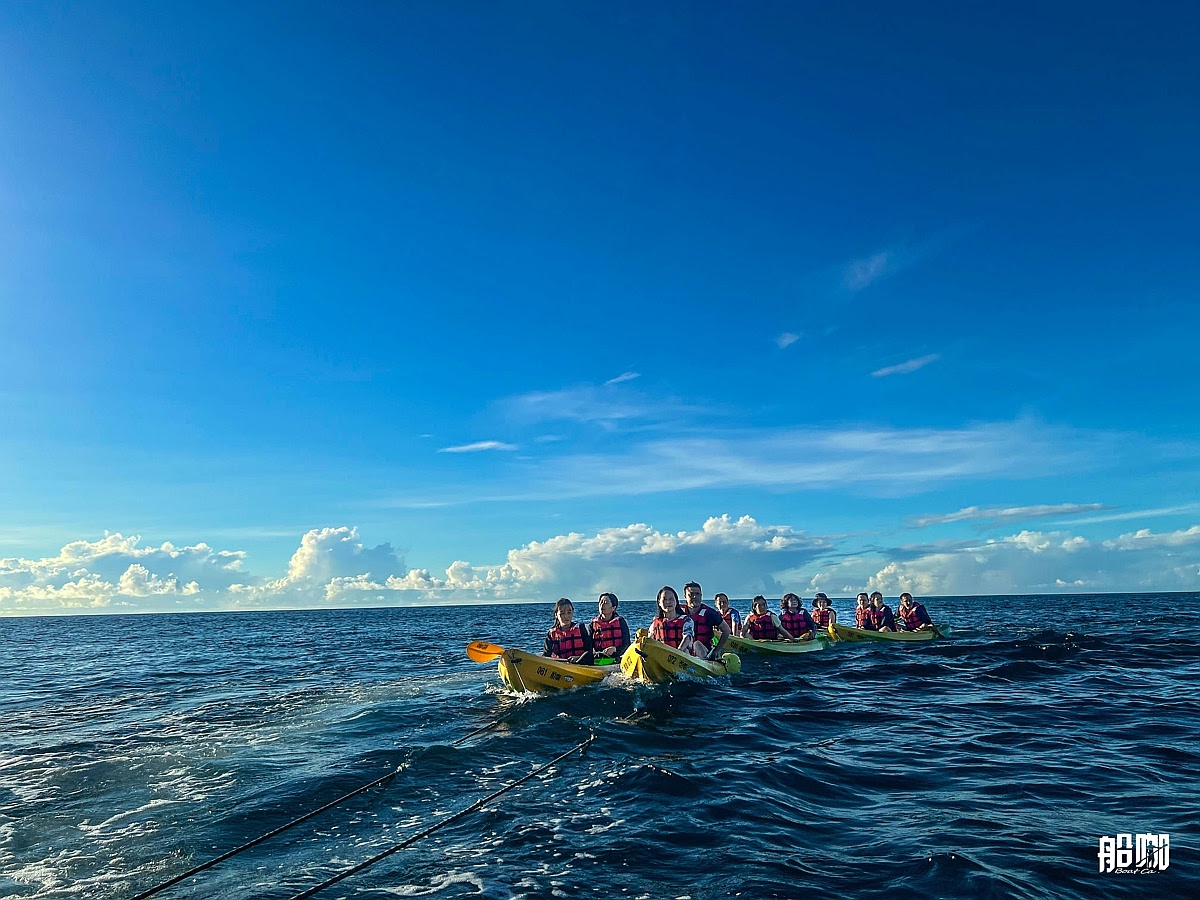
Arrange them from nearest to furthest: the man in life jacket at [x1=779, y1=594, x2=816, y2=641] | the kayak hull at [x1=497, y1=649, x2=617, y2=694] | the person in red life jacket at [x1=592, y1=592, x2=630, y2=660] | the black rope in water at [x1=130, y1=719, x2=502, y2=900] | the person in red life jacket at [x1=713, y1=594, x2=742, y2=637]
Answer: the black rope in water at [x1=130, y1=719, x2=502, y2=900]
the kayak hull at [x1=497, y1=649, x2=617, y2=694]
the person in red life jacket at [x1=592, y1=592, x2=630, y2=660]
the person in red life jacket at [x1=713, y1=594, x2=742, y2=637]
the man in life jacket at [x1=779, y1=594, x2=816, y2=641]

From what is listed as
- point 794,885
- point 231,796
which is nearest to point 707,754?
point 794,885

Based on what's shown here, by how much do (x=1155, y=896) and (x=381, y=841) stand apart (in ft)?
25.3

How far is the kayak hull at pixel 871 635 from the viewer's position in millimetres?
31547

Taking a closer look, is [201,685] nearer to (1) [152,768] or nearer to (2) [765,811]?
(1) [152,768]

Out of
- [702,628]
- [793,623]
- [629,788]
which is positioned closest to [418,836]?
[629,788]

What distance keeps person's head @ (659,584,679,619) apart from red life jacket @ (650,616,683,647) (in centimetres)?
23

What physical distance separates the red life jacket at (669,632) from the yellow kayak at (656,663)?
77 centimetres

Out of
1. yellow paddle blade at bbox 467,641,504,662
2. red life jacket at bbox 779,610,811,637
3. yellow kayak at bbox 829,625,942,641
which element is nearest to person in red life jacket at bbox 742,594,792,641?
Result: red life jacket at bbox 779,610,811,637

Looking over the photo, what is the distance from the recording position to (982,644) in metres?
31.8

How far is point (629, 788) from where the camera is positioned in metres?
9.77

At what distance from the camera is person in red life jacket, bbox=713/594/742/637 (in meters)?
25.0

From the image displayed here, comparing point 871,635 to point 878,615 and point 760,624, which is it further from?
point 760,624

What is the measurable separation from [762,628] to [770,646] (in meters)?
0.78

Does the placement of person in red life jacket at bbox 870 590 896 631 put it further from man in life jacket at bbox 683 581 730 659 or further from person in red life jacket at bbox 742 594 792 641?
man in life jacket at bbox 683 581 730 659
